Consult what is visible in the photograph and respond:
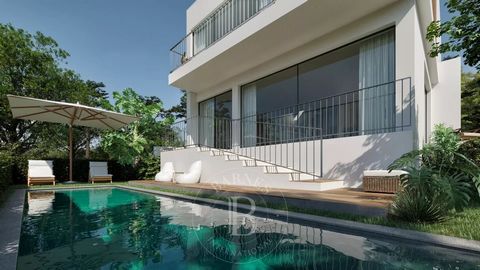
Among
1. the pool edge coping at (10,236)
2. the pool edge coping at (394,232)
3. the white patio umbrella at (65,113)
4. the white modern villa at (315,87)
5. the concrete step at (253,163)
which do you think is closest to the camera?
the pool edge coping at (10,236)

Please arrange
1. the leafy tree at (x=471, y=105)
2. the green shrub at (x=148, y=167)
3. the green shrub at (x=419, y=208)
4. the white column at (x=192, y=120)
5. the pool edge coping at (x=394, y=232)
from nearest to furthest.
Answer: the pool edge coping at (x=394, y=232) → the green shrub at (x=419, y=208) → the white column at (x=192, y=120) → the green shrub at (x=148, y=167) → the leafy tree at (x=471, y=105)

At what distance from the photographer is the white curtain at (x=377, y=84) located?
7.86m

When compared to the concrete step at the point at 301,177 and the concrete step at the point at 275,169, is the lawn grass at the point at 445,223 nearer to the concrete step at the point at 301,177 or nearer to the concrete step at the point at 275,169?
the concrete step at the point at 301,177

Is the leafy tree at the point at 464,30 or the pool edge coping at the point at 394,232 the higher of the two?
the leafy tree at the point at 464,30

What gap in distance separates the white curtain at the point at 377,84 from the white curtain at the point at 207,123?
8303mm

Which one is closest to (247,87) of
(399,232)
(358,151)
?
(358,151)

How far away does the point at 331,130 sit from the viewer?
9.18 metres

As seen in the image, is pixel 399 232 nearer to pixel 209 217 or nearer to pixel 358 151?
pixel 209 217

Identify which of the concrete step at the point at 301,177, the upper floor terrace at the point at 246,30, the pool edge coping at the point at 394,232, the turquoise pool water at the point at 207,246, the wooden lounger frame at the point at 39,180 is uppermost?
the upper floor terrace at the point at 246,30

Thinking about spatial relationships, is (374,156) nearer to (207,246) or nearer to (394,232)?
(394,232)

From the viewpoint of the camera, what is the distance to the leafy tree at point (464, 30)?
6363mm

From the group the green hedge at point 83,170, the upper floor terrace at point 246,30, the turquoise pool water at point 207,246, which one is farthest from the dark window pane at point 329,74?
the green hedge at point 83,170

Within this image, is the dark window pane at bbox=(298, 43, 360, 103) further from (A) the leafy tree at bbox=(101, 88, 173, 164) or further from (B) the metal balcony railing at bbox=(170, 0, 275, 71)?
(A) the leafy tree at bbox=(101, 88, 173, 164)

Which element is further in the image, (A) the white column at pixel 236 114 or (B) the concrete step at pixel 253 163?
(A) the white column at pixel 236 114
